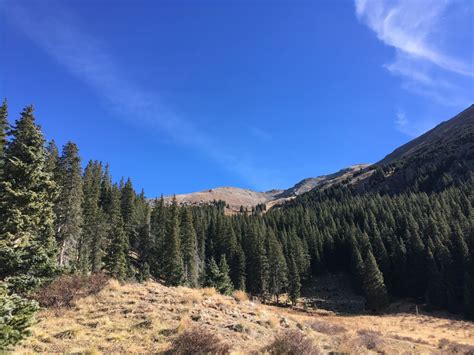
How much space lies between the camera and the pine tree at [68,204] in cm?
4028

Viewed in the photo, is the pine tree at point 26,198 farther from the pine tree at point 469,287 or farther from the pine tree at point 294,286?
the pine tree at point 469,287

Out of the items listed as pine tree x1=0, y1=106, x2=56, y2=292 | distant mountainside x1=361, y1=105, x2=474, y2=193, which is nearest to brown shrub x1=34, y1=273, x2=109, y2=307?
pine tree x1=0, y1=106, x2=56, y2=292

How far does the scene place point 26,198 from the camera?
20562mm

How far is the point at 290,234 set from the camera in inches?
3873

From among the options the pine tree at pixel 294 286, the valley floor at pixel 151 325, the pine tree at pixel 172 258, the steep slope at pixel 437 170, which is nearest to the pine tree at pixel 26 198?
the valley floor at pixel 151 325

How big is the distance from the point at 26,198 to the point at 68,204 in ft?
71.7

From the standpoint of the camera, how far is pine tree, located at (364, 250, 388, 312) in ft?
223

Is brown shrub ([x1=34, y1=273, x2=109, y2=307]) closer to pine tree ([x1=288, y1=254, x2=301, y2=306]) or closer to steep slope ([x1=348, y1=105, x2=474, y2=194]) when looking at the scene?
pine tree ([x1=288, y1=254, x2=301, y2=306])

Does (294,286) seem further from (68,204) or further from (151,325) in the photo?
(151,325)

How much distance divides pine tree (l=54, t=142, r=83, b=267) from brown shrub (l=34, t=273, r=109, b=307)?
21.7 meters

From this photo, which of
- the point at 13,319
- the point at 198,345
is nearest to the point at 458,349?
the point at 198,345

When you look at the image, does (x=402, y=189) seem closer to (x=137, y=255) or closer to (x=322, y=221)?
(x=322, y=221)

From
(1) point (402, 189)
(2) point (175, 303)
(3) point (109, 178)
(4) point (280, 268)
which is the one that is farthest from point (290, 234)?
(1) point (402, 189)

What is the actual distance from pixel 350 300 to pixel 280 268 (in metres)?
19.7
